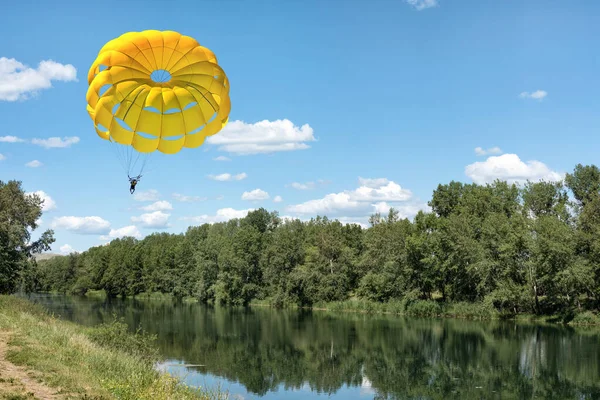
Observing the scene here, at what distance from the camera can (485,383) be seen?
24.2 m

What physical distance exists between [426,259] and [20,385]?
46.6m

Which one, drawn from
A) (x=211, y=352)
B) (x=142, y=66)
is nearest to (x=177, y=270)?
(x=211, y=352)

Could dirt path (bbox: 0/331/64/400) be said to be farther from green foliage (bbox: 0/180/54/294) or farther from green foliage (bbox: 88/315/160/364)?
green foliage (bbox: 0/180/54/294)

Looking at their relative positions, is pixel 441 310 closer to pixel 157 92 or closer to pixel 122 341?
pixel 122 341

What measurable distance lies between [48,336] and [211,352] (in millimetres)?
14657

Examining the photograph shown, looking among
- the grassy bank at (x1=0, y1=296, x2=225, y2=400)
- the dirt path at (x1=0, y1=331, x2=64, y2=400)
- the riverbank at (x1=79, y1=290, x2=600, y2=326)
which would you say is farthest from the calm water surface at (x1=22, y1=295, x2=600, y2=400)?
the dirt path at (x1=0, y1=331, x2=64, y2=400)

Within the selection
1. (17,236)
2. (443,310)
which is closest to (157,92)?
(17,236)

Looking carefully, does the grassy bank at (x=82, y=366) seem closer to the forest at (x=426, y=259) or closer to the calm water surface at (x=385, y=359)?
the calm water surface at (x=385, y=359)

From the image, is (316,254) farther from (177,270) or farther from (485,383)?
(485,383)

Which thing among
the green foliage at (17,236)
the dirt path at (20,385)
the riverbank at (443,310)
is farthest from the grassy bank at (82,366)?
the riverbank at (443,310)

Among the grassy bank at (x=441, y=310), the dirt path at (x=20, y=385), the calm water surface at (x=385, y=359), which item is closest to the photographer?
the dirt path at (x=20, y=385)

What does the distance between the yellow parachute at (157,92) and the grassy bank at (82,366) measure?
21.2 feet

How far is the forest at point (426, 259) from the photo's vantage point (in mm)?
47406

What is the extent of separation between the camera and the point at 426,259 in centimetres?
5434
